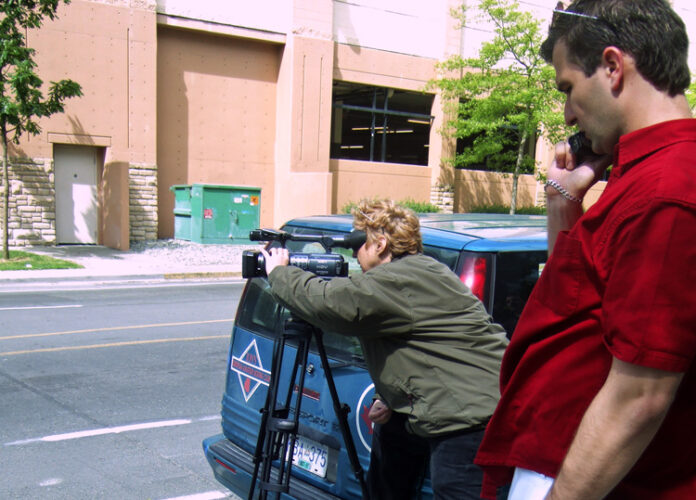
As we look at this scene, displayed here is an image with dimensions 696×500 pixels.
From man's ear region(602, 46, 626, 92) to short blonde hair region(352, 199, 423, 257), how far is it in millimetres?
1497

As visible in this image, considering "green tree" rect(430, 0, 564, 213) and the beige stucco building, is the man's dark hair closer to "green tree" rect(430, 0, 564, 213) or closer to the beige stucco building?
the beige stucco building

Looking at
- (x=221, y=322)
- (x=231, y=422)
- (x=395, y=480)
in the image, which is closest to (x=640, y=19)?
(x=395, y=480)

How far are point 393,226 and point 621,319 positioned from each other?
166 cm

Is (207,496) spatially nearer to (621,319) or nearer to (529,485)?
(529,485)

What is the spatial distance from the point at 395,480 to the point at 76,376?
15.0 ft

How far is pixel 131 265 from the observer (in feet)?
50.9

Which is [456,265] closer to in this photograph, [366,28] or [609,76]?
[609,76]

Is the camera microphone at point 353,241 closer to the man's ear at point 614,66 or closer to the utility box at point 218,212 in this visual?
the man's ear at point 614,66

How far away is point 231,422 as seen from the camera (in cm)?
382

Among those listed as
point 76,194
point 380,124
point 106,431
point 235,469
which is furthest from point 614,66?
point 380,124

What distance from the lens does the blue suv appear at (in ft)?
10.0

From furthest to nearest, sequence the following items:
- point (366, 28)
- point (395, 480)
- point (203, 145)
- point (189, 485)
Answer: point (366, 28), point (203, 145), point (189, 485), point (395, 480)

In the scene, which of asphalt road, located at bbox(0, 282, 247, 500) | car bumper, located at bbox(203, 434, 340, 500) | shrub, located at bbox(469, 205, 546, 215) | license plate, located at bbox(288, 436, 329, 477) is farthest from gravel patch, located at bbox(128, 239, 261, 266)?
license plate, located at bbox(288, 436, 329, 477)

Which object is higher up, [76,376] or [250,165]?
[250,165]
